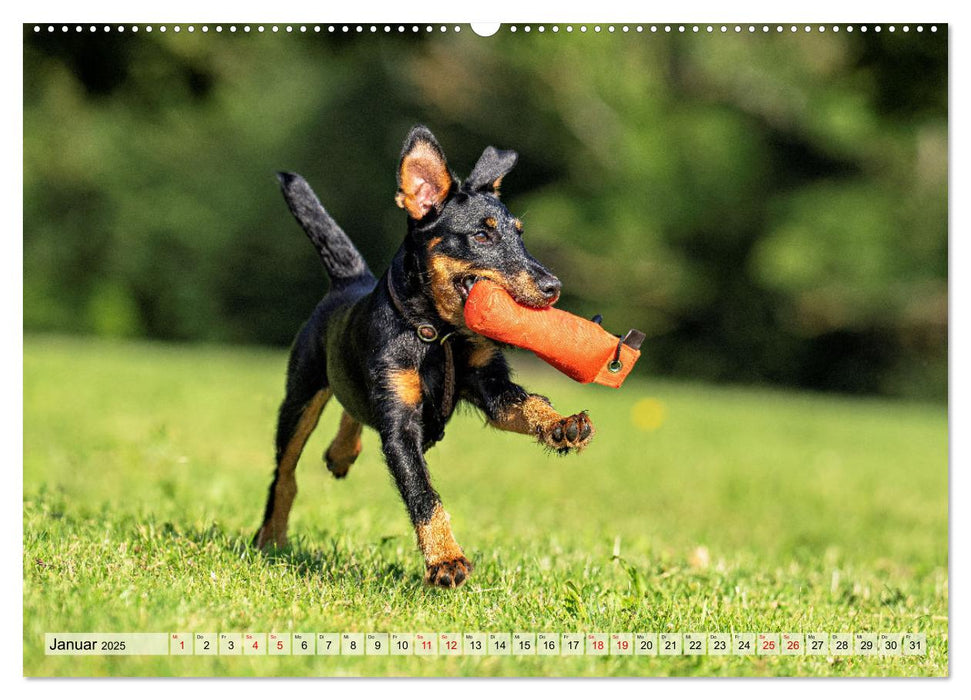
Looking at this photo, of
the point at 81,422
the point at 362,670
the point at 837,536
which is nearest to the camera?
the point at 362,670

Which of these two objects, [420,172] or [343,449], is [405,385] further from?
[343,449]

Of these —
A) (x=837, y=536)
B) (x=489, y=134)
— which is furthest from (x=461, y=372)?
(x=489, y=134)

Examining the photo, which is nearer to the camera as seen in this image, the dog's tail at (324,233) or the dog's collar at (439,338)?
the dog's collar at (439,338)

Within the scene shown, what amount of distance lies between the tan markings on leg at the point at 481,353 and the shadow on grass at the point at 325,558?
831 millimetres

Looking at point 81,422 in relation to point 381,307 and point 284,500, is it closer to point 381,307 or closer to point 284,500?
point 284,500

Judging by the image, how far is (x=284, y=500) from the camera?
193 inches

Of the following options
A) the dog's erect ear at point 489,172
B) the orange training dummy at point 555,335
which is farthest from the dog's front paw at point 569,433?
the dog's erect ear at point 489,172

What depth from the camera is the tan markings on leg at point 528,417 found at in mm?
3859

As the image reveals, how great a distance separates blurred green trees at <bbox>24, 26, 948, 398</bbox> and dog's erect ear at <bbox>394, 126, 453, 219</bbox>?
10074mm

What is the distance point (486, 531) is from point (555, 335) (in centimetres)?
240

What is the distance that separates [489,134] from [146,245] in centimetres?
608

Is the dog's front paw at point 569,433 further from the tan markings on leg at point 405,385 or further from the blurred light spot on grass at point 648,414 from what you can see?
the blurred light spot on grass at point 648,414

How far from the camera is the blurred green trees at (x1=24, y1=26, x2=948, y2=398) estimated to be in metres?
17.2

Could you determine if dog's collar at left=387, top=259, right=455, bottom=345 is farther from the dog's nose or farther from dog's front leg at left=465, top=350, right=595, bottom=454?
the dog's nose
